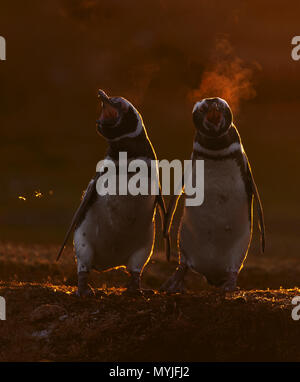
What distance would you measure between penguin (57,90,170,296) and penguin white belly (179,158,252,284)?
62cm

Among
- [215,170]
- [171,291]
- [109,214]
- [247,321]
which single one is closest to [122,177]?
[109,214]

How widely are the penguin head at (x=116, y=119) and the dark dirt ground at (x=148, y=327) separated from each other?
2.35 m

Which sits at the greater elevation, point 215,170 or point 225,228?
point 215,170

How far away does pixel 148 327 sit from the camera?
8227mm

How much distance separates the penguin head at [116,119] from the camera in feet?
29.3

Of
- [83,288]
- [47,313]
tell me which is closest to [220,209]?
[83,288]

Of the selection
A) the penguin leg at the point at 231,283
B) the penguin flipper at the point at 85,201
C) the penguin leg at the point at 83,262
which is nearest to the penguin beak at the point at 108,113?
the penguin flipper at the point at 85,201

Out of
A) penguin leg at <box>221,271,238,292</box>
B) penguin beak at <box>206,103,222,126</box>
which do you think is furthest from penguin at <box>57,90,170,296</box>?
penguin leg at <box>221,271,238,292</box>

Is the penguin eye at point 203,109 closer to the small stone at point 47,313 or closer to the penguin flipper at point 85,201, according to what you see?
the penguin flipper at point 85,201

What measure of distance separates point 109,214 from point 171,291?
163 cm

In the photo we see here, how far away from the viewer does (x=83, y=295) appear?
9.37 metres

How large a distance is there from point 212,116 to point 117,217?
196cm
